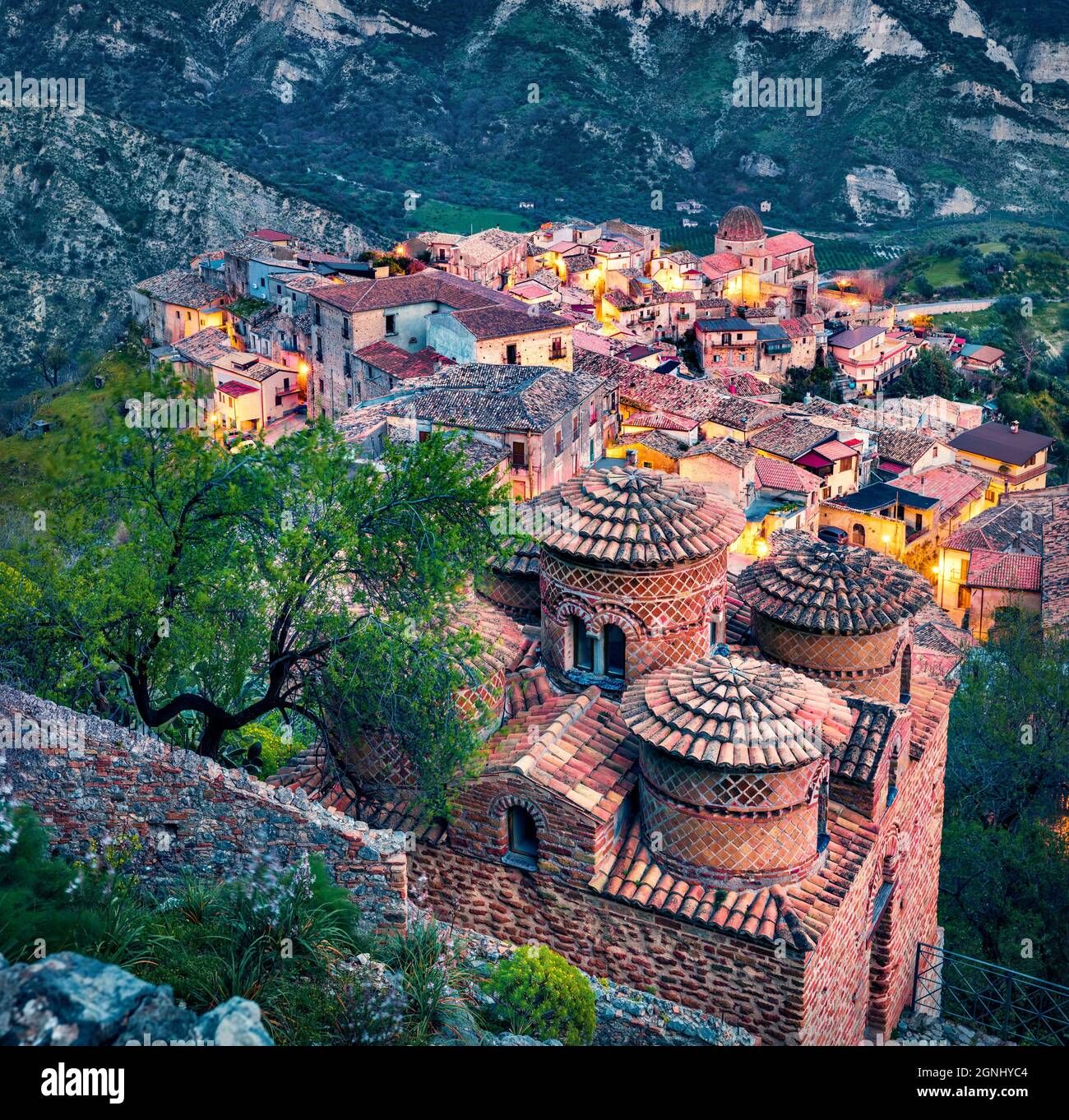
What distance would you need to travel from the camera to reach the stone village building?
1259 cm

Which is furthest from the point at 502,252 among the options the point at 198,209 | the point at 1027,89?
the point at 1027,89

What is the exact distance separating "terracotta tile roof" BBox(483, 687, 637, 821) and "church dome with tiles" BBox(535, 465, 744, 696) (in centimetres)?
80

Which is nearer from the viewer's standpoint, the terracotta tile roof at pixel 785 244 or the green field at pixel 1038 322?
the terracotta tile roof at pixel 785 244

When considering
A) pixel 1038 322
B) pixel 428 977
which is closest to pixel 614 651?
pixel 428 977

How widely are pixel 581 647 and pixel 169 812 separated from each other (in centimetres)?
616

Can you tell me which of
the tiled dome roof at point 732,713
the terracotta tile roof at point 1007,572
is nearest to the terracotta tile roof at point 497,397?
the terracotta tile roof at point 1007,572

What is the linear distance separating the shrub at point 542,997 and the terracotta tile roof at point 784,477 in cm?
4624

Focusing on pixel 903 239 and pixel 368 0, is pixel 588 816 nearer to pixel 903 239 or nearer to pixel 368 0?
pixel 903 239

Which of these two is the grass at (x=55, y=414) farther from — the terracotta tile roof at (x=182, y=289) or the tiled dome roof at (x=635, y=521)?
the tiled dome roof at (x=635, y=521)

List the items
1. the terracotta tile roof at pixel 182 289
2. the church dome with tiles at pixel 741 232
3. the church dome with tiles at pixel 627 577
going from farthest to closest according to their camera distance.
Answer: the church dome with tiles at pixel 741 232, the terracotta tile roof at pixel 182 289, the church dome with tiles at pixel 627 577

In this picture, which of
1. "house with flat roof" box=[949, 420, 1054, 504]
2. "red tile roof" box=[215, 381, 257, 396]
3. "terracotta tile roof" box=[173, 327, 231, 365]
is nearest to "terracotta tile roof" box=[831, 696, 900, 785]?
"red tile roof" box=[215, 381, 257, 396]

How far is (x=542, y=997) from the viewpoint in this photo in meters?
11.5

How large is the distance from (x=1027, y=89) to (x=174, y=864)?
565 ft

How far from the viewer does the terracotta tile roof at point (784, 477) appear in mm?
56031
